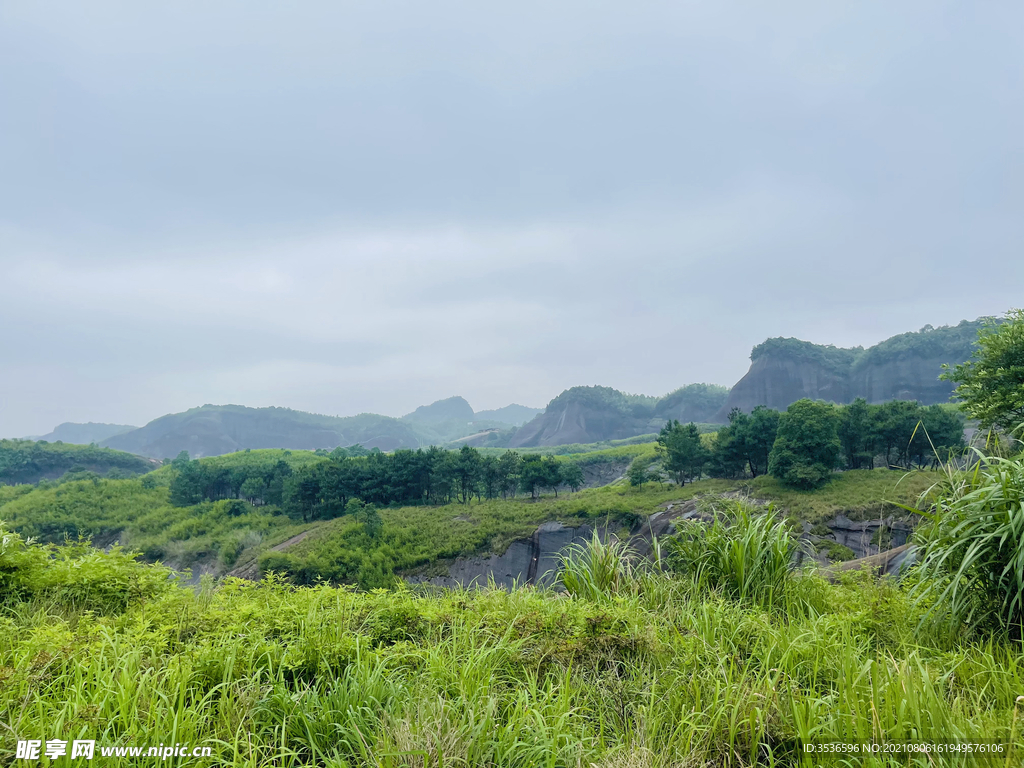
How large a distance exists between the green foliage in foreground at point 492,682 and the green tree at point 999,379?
45.7 feet

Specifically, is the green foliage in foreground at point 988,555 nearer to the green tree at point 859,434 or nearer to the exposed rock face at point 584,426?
the green tree at point 859,434

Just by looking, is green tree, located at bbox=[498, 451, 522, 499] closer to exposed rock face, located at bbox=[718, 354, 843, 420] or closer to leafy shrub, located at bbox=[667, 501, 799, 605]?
leafy shrub, located at bbox=[667, 501, 799, 605]

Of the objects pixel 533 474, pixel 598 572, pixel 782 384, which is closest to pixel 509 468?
pixel 533 474

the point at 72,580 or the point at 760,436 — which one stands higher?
the point at 72,580

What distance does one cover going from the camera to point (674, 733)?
→ 2277 mm

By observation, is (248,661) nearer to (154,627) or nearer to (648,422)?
(154,627)

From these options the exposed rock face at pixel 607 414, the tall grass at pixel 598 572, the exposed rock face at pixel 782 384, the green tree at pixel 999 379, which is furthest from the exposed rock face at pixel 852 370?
the tall grass at pixel 598 572

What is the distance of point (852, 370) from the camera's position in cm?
11450

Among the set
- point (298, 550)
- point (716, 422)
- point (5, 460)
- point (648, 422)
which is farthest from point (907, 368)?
point (5, 460)

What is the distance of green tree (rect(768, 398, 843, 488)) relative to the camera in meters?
29.5

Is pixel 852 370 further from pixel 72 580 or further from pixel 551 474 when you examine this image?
pixel 72 580

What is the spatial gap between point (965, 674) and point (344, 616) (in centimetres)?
348

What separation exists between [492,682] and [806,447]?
105 feet

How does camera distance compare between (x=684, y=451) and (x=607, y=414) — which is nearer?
(x=684, y=451)
